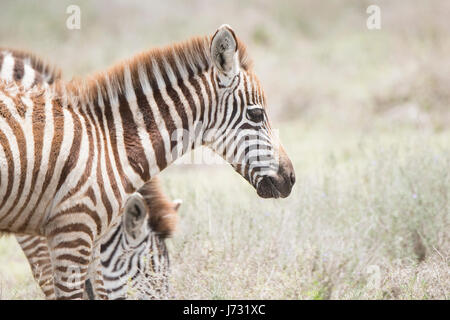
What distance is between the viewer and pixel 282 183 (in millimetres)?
4406

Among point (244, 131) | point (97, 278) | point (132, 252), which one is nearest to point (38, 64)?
point (132, 252)

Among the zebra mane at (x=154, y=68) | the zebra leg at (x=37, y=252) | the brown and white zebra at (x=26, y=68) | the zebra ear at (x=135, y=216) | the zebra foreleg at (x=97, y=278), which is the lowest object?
the zebra foreleg at (x=97, y=278)

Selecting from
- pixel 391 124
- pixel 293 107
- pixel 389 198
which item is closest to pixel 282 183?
pixel 389 198

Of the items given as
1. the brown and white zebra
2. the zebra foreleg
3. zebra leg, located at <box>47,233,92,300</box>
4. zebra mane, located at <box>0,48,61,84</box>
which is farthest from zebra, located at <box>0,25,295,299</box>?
zebra mane, located at <box>0,48,61,84</box>

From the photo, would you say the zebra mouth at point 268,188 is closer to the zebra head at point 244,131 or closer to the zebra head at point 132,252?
the zebra head at point 244,131

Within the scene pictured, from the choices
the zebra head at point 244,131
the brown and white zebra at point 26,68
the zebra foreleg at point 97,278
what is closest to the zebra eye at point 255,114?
the zebra head at point 244,131

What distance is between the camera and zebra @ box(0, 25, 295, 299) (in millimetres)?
3994

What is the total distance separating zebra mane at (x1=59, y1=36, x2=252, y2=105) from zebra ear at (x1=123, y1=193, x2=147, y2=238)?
119 cm

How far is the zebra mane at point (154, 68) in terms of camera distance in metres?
4.39

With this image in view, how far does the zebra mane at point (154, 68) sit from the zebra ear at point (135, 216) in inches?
46.7

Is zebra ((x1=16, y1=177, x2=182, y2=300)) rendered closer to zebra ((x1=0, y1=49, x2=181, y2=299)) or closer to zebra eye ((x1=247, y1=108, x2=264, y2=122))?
zebra ((x1=0, y1=49, x2=181, y2=299))

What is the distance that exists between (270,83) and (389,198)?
9.90 m

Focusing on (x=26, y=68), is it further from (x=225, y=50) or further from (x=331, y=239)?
(x=331, y=239)
